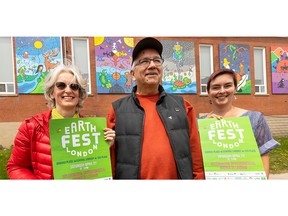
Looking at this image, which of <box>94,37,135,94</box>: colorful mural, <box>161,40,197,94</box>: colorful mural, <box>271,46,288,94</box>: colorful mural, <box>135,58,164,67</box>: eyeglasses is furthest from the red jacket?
<box>271,46,288,94</box>: colorful mural

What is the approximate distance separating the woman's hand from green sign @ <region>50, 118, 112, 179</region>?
0.06ft

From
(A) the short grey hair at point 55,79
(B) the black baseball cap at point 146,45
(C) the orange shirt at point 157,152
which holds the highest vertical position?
(B) the black baseball cap at point 146,45

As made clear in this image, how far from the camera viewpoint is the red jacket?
1.47 m

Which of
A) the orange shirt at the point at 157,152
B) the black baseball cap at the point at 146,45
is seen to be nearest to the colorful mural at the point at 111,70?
the black baseball cap at the point at 146,45

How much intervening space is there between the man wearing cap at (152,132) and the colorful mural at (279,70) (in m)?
3.33

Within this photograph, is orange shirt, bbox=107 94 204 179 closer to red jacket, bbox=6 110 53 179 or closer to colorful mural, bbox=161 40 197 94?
red jacket, bbox=6 110 53 179

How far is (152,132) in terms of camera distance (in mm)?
1611

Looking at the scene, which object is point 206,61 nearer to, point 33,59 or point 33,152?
point 33,59

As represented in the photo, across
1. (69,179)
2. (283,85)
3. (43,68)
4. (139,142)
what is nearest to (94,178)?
(69,179)

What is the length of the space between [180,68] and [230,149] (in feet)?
10.2

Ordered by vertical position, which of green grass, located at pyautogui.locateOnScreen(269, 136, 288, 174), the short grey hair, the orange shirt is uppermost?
the short grey hair

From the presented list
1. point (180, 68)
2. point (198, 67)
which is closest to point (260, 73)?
point (198, 67)

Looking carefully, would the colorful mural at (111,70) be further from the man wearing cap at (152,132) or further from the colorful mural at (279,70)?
the man wearing cap at (152,132)

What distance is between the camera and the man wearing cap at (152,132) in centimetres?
158
